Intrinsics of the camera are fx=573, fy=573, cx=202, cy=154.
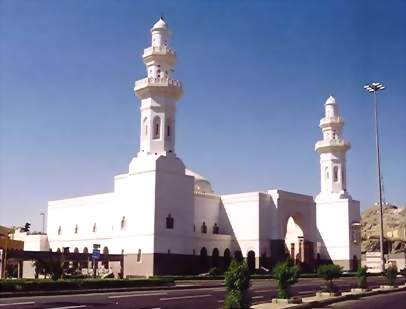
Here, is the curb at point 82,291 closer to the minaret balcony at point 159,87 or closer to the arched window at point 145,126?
the arched window at point 145,126

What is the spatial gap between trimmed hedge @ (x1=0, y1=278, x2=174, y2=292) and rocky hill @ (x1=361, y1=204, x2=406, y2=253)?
57100mm

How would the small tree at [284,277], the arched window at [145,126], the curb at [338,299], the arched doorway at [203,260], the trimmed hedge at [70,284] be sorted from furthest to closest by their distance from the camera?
the arched doorway at [203,260], the arched window at [145,126], the trimmed hedge at [70,284], the small tree at [284,277], the curb at [338,299]

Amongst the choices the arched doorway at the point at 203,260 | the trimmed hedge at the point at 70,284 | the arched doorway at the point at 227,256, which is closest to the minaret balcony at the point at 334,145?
the arched doorway at the point at 227,256

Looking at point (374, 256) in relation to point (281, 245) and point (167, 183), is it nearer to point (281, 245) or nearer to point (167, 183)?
point (281, 245)

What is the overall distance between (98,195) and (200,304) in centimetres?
3626

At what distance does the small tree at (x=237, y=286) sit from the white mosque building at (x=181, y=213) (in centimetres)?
2907

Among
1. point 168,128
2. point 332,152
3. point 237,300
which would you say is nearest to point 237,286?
point 237,300

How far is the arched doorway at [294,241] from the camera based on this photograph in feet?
201

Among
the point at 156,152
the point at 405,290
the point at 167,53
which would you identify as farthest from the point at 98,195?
the point at 405,290

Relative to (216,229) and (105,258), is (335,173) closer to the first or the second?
(216,229)

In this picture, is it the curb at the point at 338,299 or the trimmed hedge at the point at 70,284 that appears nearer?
the curb at the point at 338,299

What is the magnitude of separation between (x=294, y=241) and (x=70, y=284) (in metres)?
40.4

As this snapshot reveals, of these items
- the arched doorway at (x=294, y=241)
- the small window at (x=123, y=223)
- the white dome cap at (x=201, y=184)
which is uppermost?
the white dome cap at (x=201, y=184)

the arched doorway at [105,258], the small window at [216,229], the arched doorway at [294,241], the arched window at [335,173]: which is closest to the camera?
the arched doorway at [105,258]
